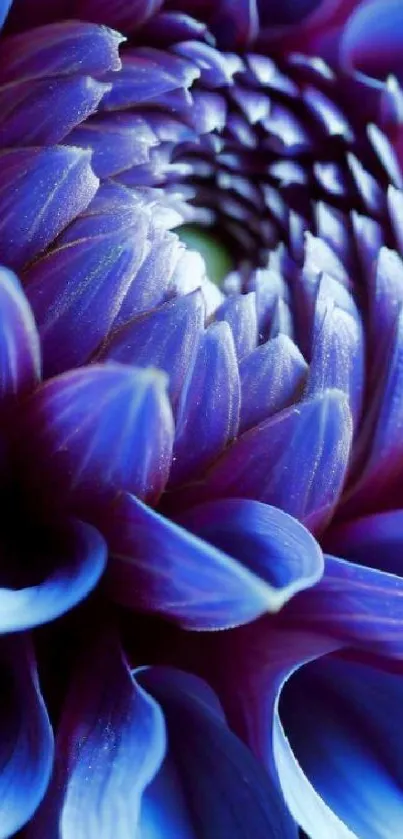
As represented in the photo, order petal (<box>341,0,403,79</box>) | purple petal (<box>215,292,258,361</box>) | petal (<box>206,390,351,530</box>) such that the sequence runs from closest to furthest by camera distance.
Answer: petal (<box>206,390,351,530</box>) → purple petal (<box>215,292,258,361</box>) → petal (<box>341,0,403,79</box>)

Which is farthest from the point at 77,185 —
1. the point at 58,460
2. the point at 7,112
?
the point at 58,460

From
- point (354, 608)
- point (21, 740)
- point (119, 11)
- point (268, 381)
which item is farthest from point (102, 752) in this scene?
point (119, 11)

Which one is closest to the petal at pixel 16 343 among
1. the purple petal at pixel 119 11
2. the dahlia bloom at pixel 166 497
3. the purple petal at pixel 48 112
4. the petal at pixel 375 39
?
the dahlia bloom at pixel 166 497

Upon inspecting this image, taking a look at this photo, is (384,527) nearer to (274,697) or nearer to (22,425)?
(274,697)

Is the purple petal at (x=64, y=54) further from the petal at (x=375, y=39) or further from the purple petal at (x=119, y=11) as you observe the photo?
the petal at (x=375, y=39)

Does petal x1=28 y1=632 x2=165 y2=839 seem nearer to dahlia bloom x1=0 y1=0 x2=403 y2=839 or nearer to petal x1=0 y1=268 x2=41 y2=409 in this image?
dahlia bloom x1=0 y1=0 x2=403 y2=839

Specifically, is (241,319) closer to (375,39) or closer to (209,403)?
(209,403)

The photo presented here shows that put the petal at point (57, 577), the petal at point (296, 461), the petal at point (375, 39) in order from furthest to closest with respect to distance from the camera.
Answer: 1. the petal at point (375, 39)
2. the petal at point (296, 461)
3. the petal at point (57, 577)

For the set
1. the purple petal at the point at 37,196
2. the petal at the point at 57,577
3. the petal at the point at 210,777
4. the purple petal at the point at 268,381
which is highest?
the purple petal at the point at 37,196

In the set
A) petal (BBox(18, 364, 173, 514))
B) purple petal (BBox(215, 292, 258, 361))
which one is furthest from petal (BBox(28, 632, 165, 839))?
purple petal (BBox(215, 292, 258, 361))
